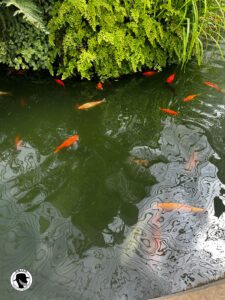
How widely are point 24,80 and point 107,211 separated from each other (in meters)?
2.77

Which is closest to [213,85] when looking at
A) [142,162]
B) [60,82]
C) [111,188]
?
[142,162]

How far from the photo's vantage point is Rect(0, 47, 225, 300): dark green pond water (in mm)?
3135

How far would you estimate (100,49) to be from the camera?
514cm

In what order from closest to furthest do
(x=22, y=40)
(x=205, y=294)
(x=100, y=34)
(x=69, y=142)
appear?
(x=205, y=294) → (x=69, y=142) → (x=100, y=34) → (x=22, y=40)

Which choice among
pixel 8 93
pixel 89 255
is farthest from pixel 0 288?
pixel 8 93

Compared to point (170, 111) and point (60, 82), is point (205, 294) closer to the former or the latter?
point (170, 111)

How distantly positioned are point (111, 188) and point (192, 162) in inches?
38.3

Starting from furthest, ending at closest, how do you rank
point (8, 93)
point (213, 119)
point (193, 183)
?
1. point (8, 93)
2. point (213, 119)
3. point (193, 183)

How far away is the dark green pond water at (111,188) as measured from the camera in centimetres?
313

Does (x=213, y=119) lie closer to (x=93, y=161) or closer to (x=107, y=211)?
(x=93, y=161)

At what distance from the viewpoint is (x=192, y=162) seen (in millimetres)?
4203

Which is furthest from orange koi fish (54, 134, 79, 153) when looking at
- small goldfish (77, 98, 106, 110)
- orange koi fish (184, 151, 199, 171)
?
orange koi fish (184, 151, 199, 171)

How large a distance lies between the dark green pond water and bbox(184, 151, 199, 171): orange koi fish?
49 millimetres

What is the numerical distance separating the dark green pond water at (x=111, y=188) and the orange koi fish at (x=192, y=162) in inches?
1.9
